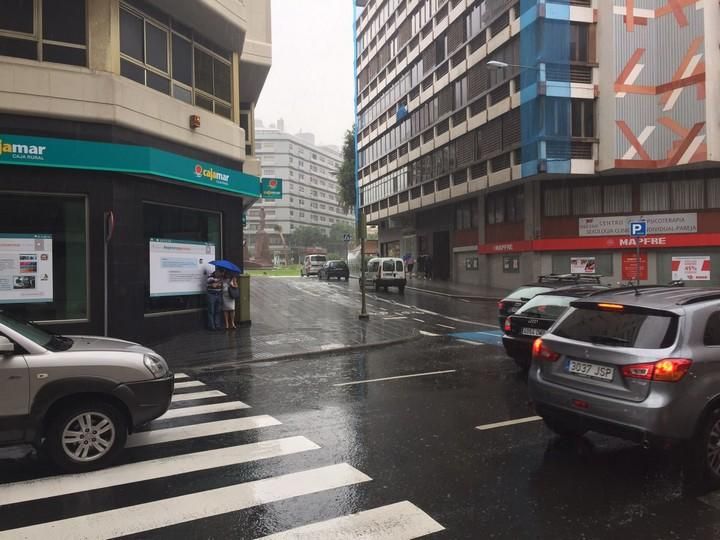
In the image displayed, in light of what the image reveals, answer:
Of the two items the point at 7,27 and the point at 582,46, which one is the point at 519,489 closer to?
the point at 7,27

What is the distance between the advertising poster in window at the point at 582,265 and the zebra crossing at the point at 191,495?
25382 millimetres

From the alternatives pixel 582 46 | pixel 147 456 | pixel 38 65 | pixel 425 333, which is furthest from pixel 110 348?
pixel 582 46

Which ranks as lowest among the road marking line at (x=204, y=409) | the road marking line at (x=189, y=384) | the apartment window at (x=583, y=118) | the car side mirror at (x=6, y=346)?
the road marking line at (x=189, y=384)

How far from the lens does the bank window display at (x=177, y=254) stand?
12680 millimetres

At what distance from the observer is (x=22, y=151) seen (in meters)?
10.3

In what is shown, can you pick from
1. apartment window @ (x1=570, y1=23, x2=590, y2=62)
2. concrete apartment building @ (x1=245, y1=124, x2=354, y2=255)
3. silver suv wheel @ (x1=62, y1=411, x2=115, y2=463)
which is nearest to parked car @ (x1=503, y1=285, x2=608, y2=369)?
silver suv wheel @ (x1=62, y1=411, x2=115, y2=463)

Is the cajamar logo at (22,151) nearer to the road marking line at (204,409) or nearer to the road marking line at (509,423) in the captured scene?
the road marking line at (204,409)

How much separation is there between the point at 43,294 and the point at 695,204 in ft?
91.3

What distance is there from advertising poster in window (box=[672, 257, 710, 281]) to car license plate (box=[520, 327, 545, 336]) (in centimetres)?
2150

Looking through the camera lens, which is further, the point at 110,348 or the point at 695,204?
the point at 695,204

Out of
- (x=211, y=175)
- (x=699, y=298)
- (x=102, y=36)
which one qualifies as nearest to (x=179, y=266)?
(x=211, y=175)

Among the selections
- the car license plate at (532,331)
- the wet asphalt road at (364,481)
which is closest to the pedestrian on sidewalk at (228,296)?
the wet asphalt road at (364,481)

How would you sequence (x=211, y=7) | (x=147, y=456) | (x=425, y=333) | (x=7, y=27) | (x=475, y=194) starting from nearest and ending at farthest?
(x=147, y=456) → (x=7, y=27) → (x=211, y=7) → (x=425, y=333) → (x=475, y=194)

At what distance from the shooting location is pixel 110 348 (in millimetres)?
5211
